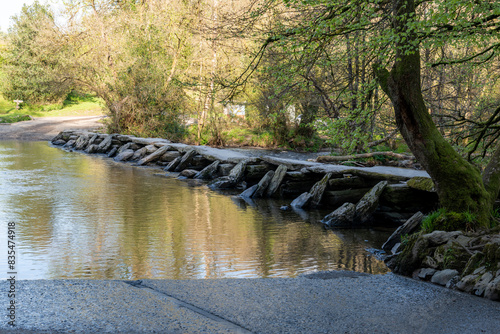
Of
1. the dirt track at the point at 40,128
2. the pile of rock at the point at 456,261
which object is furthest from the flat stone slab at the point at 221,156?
the dirt track at the point at 40,128

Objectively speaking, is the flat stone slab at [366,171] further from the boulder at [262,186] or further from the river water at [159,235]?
the river water at [159,235]

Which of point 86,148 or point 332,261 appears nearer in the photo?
point 332,261

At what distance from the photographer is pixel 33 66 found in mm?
45750

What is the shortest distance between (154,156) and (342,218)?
12.2m

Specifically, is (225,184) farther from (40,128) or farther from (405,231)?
(40,128)

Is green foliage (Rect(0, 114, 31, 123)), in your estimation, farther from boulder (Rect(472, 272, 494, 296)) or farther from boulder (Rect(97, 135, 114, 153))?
boulder (Rect(472, 272, 494, 296))

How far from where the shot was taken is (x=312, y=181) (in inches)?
541

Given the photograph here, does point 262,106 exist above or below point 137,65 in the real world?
below

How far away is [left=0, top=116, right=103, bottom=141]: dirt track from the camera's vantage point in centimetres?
3238

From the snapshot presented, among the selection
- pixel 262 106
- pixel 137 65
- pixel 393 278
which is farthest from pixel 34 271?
pixel 137 65

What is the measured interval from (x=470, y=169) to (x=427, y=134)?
0.90m

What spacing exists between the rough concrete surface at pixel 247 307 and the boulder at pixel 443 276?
22 cm

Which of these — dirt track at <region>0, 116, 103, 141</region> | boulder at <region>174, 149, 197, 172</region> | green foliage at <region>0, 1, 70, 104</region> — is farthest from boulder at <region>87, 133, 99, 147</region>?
green foliage at <region>0, 1, 70, 104</region>

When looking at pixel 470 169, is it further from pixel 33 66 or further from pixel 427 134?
pixel 33 66
